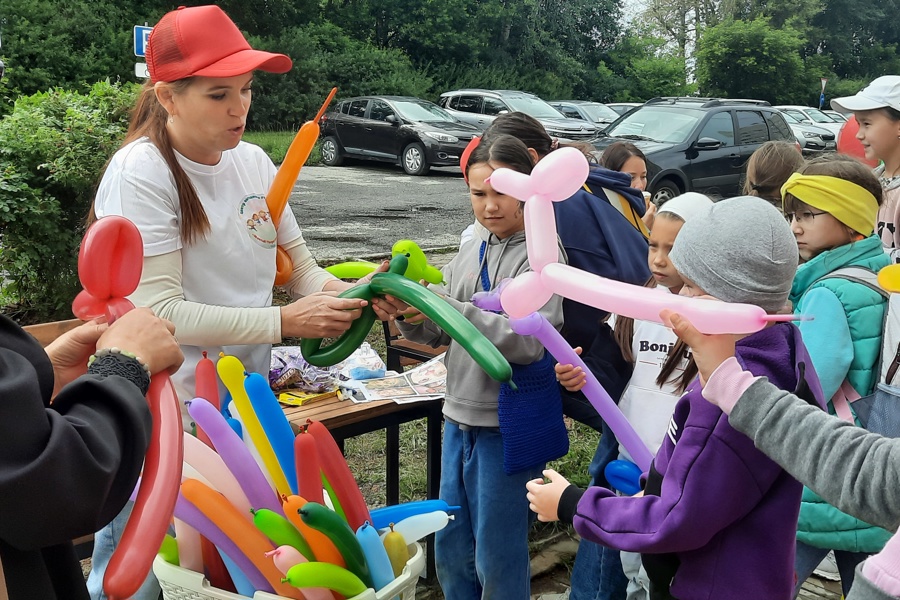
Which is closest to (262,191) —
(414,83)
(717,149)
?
(717,149)

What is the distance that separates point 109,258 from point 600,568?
1.88 meters

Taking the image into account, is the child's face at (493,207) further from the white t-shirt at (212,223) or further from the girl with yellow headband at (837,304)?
the girl with yellow headband at (837,304)

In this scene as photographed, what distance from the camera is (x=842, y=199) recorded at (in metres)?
2.41

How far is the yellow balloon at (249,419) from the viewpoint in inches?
69.1

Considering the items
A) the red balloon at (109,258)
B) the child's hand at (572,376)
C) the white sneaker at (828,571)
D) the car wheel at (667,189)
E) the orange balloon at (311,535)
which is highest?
the red balloon at (109,258)

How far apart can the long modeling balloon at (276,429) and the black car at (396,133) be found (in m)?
13.1

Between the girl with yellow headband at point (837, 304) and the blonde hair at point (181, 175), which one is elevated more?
the blonde hair at point (181, 175)

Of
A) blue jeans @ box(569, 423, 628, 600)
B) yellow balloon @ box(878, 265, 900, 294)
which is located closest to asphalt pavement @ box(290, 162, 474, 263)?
blue jeans @ box(569, 423, 628, 600)

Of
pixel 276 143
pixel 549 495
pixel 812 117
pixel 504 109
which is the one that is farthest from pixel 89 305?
pixel 812 117

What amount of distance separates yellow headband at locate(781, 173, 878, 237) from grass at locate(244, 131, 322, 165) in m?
13.4

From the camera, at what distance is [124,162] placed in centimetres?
200

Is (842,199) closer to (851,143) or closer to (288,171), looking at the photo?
(288,171)

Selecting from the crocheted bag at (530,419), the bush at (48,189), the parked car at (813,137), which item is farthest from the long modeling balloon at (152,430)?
the parked car at (813,137)

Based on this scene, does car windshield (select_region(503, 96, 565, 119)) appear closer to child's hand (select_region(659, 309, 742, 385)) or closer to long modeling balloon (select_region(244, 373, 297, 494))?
long modeling balloon (select_region(244, 373, 297, 494))
